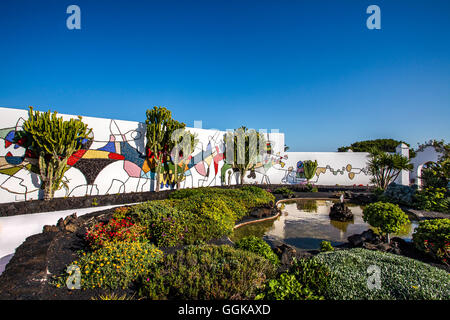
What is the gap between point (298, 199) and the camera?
49.3 feet

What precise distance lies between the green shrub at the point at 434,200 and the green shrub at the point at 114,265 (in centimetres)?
1252

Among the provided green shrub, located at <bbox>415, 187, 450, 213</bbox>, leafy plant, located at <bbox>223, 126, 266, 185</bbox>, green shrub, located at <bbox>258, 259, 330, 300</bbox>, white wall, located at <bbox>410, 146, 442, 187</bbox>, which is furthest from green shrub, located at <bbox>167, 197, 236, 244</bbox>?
white wall, located at <bbox>410, 146, 442, 187</bbox>

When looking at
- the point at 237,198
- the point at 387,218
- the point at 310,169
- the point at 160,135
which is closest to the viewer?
the point at 387,218

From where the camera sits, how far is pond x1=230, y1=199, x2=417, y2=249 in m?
6.90

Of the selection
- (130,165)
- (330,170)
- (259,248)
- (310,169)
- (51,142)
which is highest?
(51,142)

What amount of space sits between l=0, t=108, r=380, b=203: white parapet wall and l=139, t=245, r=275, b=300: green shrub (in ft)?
25.5

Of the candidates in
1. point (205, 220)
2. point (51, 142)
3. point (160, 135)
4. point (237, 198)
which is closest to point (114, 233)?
point (205, 220)

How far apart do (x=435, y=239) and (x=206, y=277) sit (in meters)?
5.18

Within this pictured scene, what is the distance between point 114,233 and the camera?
4875 mm

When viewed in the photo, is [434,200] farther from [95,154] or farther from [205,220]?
[95,154]

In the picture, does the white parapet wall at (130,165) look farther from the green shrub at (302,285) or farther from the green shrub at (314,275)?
the green shrub at (314,275)
